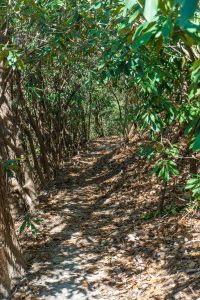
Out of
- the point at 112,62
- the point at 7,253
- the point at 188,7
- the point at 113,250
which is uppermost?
the point at 112,62

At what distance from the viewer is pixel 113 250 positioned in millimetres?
6730

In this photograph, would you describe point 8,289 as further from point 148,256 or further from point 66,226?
point 66,226

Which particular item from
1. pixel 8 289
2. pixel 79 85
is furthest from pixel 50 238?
pixel 79 85

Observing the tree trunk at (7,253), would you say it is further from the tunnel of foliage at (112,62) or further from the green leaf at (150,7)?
the green leaf at (150,7)

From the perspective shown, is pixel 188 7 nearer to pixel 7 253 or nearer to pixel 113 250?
pixel 7 253

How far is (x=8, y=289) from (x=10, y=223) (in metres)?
0.90

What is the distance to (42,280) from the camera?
5.88 metres

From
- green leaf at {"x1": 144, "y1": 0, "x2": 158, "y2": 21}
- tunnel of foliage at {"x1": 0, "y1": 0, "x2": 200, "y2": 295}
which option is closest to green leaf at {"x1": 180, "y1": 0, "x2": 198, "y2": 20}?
tunnel of foliage at {"x1": 0, "y1": 0, "x2": 200, "y2": 295}

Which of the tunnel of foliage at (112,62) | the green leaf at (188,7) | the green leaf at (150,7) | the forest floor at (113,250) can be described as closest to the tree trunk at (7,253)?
the tunnel of foliage at (112,62)

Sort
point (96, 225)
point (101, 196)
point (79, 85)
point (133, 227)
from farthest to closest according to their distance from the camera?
1. point (79, 85)
2. point (101, 196)
3. point (96, 225)
4. point (133, 227)

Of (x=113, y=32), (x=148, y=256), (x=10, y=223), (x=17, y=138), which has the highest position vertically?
(x=113, y=32)

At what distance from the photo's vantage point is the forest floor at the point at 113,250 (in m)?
5.37

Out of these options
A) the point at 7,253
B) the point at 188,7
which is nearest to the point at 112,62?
the point at 7,253

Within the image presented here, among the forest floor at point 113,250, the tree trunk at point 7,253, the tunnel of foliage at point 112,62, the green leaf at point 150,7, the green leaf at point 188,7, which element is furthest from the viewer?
the tree trunk at point 7,253
